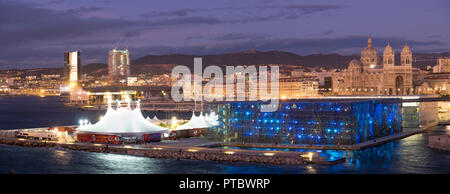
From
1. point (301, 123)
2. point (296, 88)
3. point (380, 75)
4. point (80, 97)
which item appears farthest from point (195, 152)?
point (80, 97)

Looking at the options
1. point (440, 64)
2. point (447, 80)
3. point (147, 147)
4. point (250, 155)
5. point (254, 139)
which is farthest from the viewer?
point (440, 64)

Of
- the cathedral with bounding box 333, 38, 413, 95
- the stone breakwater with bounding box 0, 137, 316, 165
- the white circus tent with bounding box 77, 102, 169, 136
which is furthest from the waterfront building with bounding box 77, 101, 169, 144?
the cathedral with bounding box 333, 38, 413, 95

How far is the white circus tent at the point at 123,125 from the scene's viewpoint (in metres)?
47.1

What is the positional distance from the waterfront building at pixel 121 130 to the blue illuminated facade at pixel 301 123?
5.20 m

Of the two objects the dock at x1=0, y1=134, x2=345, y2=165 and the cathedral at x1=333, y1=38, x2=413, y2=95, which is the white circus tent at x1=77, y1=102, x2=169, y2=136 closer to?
the dock at x1=0, y1=134, x2=345, y2=165

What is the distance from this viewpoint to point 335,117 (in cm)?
4503

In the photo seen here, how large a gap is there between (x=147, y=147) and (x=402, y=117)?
98.8 ft

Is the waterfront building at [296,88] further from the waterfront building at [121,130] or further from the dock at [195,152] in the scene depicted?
the waterfront building at [121,130]

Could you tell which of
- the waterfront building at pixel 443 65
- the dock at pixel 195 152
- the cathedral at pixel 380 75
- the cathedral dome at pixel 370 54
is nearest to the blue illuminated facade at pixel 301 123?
the dock at pixel 195 152
